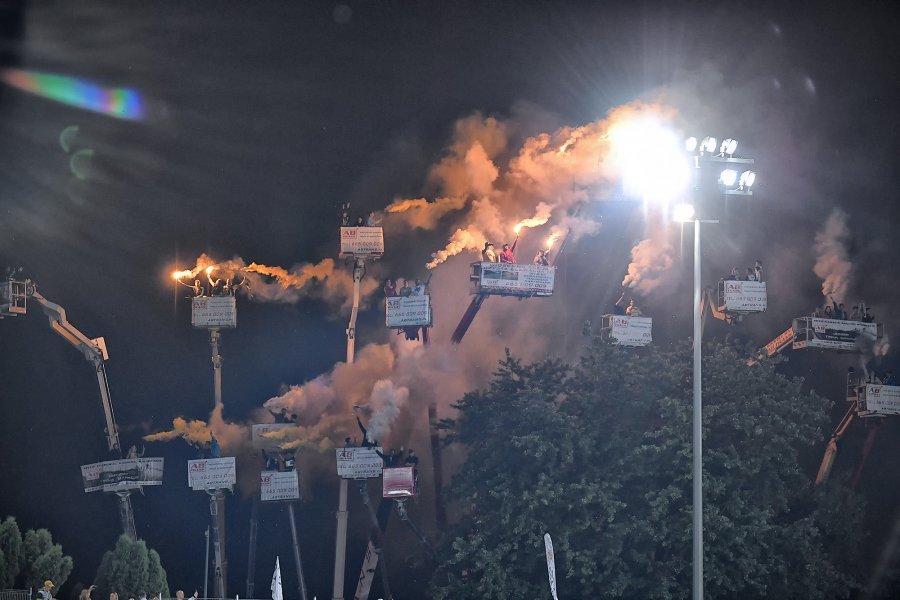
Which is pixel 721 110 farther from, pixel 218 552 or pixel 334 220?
pixel 218 552

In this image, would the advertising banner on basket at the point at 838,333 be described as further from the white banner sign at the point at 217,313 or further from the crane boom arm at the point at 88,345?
the crane boom arm at the point at 88,345

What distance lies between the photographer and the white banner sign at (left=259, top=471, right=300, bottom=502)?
125ft

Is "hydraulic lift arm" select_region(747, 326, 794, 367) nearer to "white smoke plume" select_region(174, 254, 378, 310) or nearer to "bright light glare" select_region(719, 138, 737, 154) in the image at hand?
"white smoke plume" select_region(174, 254, 378, 310)

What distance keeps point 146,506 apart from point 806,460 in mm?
20658

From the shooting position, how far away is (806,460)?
39719 millimetres

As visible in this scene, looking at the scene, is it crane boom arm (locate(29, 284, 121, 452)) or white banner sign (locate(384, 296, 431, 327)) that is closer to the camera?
white banner sign (locate(384, 296, 431, 327))

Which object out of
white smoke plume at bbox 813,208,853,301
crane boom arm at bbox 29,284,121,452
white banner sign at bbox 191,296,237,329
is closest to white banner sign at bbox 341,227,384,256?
white banner sign at bbox 191,296,237,329

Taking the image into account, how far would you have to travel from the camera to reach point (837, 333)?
3984 centimetres

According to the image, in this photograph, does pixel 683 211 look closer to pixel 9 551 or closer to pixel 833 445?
pixel 833 445

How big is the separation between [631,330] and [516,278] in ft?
13.8

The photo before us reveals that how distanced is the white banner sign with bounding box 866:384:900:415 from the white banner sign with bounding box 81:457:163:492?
22.3 metres

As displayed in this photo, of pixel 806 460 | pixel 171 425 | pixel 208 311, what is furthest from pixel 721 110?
pixel 171 425

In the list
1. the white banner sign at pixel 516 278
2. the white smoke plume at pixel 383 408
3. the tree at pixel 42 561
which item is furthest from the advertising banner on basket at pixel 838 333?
the tree at pixel 42 561

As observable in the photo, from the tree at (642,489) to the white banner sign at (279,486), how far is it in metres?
5.44
